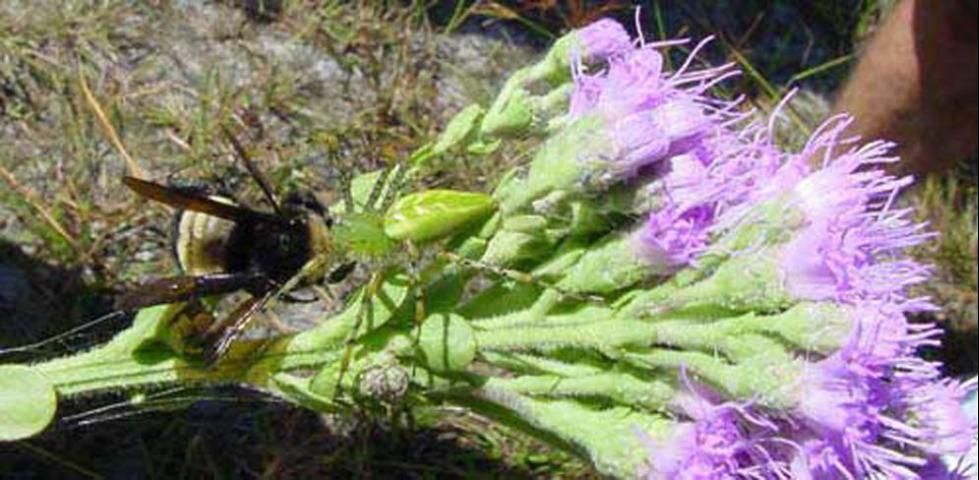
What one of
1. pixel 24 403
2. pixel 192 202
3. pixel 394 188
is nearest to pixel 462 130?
pixel 394 188

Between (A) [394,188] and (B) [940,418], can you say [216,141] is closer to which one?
(A) [394,188]

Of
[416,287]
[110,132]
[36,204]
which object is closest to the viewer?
[416,287]

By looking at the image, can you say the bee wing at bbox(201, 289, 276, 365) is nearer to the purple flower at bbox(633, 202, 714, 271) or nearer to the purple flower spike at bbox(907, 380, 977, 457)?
the purple flower at bbox(633, 202, 714, 271)

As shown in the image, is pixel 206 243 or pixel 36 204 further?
pixel 36 204

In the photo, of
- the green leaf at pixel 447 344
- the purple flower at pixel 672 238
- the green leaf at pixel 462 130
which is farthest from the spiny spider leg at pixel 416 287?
the purple flower at pixel 672 238

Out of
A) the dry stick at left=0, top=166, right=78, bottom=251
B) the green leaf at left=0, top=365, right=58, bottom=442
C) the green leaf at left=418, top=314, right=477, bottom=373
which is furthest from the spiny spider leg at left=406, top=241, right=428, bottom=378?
the dry stick at left=0, top=166, right=78, bottom=251

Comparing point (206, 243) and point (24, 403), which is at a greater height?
point (206, 243)

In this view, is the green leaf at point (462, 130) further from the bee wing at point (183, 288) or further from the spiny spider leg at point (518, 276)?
the bee wing at point (183, 288)
